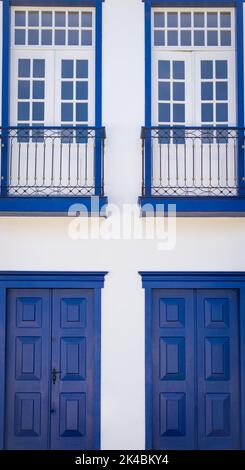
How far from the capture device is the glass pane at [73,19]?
10.3 m

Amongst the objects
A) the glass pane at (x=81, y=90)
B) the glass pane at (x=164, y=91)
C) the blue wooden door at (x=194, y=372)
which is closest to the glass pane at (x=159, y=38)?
the glass pane at (x=164, y=91)

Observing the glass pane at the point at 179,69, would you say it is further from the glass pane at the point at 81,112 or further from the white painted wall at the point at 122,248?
the glass pane at the point at 81,112

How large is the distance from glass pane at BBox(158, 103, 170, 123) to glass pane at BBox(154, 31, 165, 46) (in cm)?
93

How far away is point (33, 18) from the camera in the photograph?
10281mm

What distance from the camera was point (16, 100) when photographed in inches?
402

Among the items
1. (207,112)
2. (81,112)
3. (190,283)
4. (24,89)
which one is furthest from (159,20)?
(190,283)

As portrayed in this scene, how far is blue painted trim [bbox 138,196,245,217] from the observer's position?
9.63m

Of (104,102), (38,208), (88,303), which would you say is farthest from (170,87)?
(88,303)

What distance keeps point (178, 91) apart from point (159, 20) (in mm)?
1108

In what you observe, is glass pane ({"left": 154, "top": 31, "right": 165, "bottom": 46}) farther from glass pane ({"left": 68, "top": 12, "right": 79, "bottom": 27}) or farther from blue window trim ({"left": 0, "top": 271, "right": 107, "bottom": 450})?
blue window trim ({"left": 0, "top": 271, "right": 107, "bottom": 450})

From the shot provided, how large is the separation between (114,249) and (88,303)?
0.88m

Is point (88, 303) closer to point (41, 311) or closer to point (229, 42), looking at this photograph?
point (41, 311)

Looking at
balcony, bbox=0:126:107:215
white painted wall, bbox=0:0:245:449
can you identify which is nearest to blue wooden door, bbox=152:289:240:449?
white painted wall, bbox=0:0:245:449

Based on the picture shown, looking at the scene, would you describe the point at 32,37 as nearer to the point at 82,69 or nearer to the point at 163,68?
the point at 82,69
